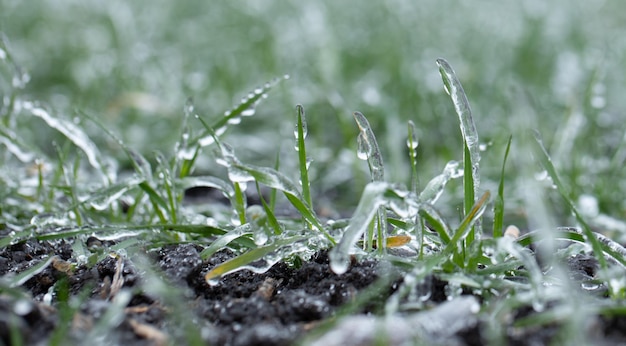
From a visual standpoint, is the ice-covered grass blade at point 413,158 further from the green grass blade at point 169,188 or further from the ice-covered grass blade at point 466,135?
the green grass blade at point 169,188

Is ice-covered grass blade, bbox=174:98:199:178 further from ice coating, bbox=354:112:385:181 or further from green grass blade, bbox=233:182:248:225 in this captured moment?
ice coating, bbox=354:112:385:181

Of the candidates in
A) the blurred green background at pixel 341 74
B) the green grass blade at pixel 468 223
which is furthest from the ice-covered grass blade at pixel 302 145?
the blurred green background at pixel 341 74

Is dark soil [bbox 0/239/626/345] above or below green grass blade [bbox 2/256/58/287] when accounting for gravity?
below

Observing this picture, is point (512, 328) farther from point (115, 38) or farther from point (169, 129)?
point (115, 38)

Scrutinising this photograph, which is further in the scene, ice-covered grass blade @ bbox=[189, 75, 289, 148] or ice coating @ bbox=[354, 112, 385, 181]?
ice-covered grass blade @ bbox=[189, 75, 289, 148]

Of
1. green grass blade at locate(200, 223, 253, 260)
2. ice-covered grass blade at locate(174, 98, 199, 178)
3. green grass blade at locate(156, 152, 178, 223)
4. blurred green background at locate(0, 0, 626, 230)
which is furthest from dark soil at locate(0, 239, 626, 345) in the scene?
blurred green background at locate(0, 0, 626, 230)

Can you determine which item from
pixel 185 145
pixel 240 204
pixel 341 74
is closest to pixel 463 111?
pixel 240 204

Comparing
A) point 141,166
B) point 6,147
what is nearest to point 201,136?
point 141,166
